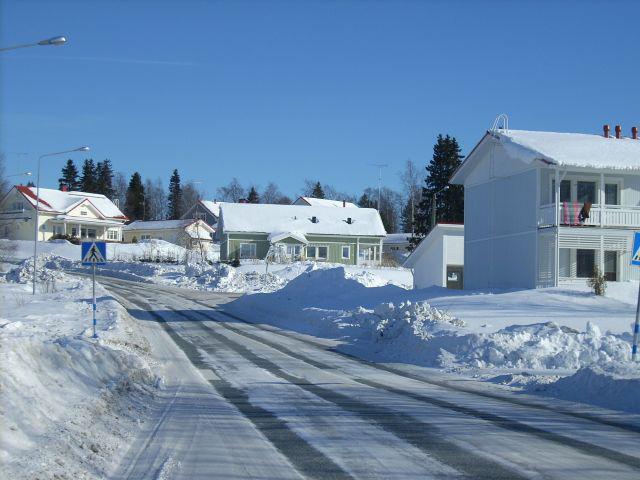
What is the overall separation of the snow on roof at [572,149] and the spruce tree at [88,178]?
10038 cm

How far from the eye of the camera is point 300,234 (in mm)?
70375

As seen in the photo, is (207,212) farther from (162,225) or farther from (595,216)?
(595,216)

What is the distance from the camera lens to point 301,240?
69.4 meters

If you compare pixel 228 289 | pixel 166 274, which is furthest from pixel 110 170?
pixel 228 289

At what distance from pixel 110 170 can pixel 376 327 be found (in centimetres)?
12148

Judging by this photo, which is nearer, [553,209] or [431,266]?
[553,209]

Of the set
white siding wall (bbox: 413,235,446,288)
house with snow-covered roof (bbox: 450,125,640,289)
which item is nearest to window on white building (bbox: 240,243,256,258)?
white siding wall (bbox: 413,235,446,288)

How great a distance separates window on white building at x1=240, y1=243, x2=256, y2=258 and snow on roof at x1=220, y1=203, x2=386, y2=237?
5.44 feet

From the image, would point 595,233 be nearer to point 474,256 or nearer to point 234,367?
point 474,256

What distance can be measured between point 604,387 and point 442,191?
5611cm

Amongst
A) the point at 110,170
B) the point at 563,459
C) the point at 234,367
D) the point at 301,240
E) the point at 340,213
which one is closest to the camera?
the point at 563,459

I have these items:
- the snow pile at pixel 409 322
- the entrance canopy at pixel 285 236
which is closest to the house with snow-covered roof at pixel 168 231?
the entrance canopy at pixel 285 236

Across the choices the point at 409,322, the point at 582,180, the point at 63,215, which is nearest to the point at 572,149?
the point at 582,180

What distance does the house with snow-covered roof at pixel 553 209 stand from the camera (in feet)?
104
